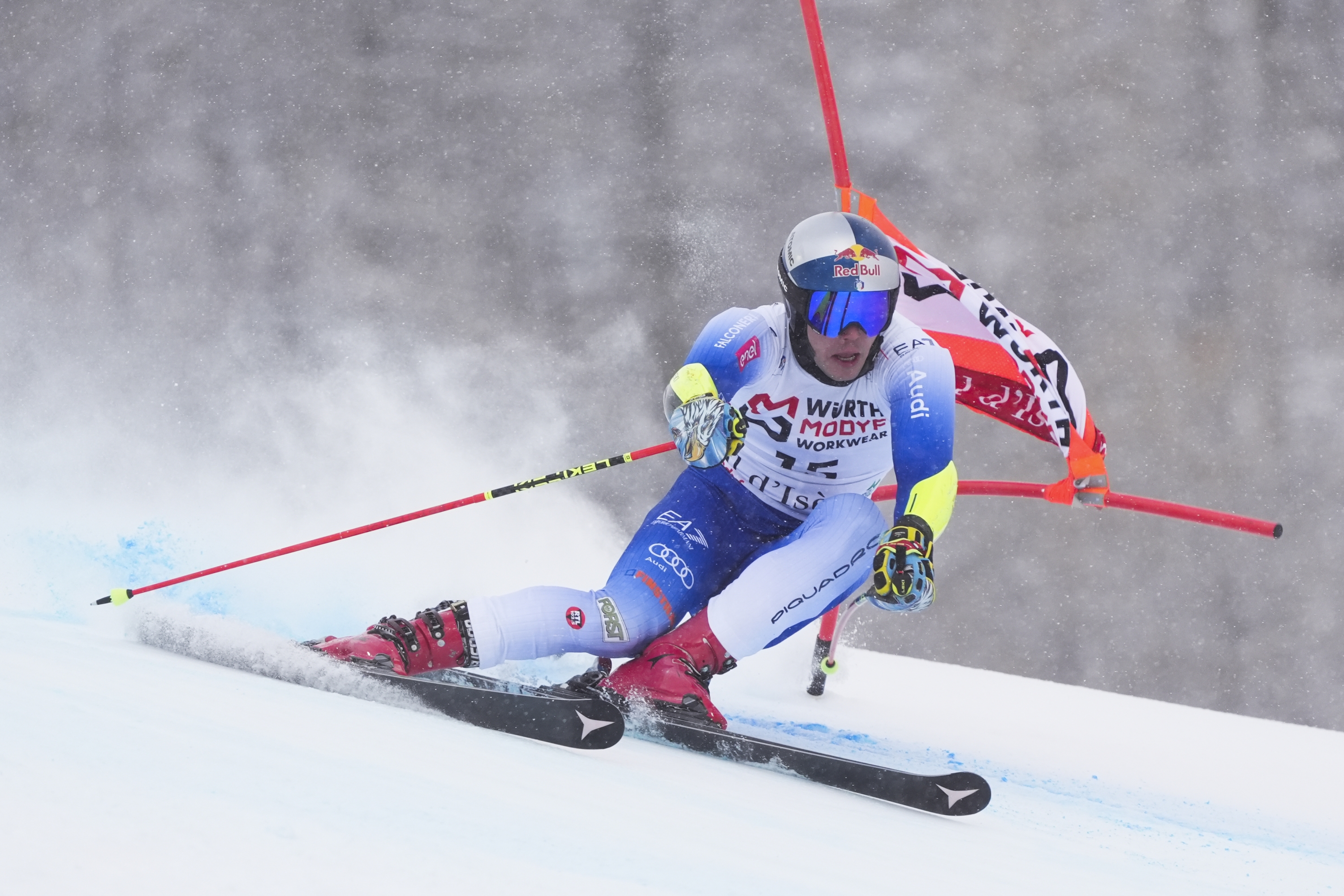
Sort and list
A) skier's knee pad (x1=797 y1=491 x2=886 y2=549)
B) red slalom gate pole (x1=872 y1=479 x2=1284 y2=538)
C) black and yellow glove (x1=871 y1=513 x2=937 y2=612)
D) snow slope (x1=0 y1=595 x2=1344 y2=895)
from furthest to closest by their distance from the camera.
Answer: red slalom gate pole (x1=872 y1=479 x2=1284 y2=538) → skier's knee pad (x1=797 y1=491 x2=886 y2=549) → black and yellow glove (x1=871 y1=513 x2=937 y2=612) → snow slope (x1=0 y1=595 x2=1344 y2=895)

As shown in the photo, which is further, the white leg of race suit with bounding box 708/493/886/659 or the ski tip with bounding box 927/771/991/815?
the white leg of race suit with bounding box 708/493/886/659

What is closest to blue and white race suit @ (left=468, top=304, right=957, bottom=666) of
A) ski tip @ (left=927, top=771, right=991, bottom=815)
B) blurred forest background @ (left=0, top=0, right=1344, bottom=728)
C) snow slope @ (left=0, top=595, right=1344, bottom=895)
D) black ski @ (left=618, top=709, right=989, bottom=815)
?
black ski @ (left=618, top=709, right=989, bottom=815)

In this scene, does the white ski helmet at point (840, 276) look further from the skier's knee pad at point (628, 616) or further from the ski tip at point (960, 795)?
the ski tip at point (960, 795)

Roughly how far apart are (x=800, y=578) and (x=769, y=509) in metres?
0.41

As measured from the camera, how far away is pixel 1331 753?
4.11m

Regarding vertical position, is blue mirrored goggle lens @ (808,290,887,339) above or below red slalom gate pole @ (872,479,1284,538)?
above

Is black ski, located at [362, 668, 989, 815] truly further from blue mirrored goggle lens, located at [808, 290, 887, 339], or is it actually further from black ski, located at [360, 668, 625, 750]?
blue mirrored goggle lens, located at [808, 290, 887, 339]

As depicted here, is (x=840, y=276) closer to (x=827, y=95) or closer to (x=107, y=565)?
(x=827, y=95)

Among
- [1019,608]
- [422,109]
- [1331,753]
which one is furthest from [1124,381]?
[422,109]

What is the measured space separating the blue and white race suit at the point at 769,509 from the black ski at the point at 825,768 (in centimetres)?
24

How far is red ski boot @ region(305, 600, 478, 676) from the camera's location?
2289 millimetres

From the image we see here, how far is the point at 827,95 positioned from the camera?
3.11 meters

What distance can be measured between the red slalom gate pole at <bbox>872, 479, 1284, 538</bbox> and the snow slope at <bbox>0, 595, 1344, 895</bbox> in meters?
0.71

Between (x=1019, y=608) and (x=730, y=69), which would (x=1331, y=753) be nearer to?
(x=1019, y=608)
